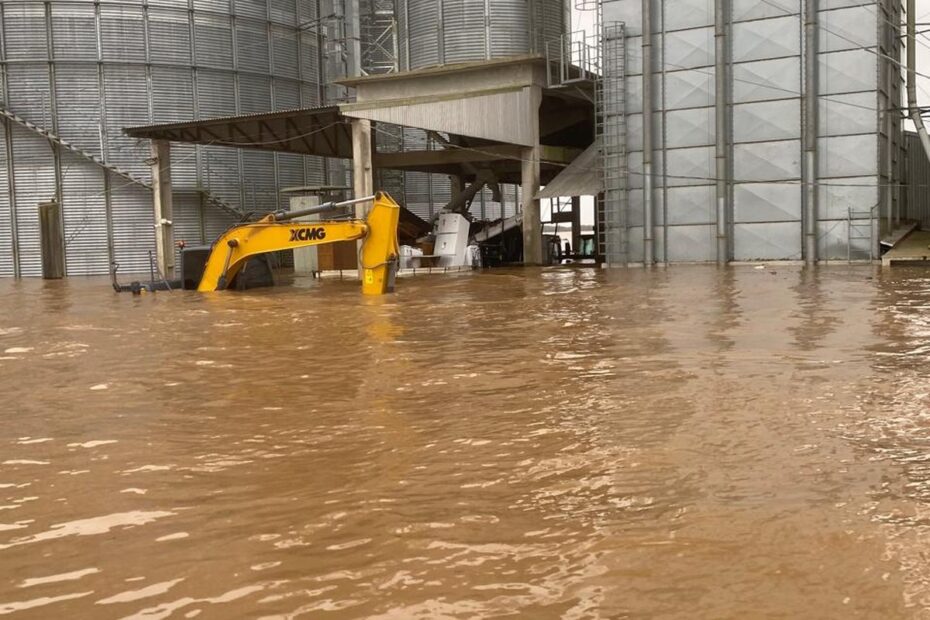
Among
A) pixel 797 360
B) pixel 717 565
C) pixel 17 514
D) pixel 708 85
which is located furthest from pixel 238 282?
pixel 717 565

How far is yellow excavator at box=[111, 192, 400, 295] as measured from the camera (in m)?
20.2

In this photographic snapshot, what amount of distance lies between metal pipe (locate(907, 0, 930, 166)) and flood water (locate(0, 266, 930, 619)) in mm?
20704

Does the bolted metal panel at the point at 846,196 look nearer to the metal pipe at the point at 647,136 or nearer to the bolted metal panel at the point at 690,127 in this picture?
the bolted metal panel at the point at 690,127

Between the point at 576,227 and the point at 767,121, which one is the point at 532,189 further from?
the point at 576,227

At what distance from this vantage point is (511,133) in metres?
31.4

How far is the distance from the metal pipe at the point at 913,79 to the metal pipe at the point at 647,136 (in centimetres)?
770

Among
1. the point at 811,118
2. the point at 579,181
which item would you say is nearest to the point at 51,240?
the point at 579,181

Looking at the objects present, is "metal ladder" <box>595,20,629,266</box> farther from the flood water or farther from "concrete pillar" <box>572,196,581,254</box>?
the flood water

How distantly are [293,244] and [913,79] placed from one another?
66.8 ft

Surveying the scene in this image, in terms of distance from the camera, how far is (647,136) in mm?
31547

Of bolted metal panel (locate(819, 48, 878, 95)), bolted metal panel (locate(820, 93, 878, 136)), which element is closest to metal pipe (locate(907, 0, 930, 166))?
bolted metal panel (locate(819, 48, 878, 95))

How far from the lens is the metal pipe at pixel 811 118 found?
1139 inches

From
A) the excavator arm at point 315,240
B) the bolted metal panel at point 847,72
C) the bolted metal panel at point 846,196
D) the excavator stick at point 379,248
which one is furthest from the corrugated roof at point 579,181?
the excavator stick at point 379,248

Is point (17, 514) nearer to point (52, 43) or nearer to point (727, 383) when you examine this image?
point (727, 383)
